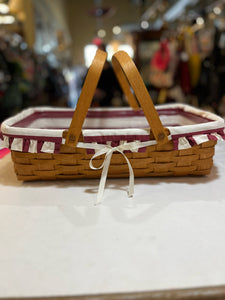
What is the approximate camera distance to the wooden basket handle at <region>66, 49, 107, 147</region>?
49cm

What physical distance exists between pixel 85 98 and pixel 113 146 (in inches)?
4.8

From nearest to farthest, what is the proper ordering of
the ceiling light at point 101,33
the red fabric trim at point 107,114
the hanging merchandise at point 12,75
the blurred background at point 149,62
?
the red fabric trim at point 107,114, the hanging merchandise at point 12,75, the blurred background at point 149,62, the ceiling light at point 101,33

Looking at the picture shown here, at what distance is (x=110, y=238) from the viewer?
39 cm

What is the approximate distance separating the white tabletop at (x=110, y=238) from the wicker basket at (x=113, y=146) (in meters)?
0.04

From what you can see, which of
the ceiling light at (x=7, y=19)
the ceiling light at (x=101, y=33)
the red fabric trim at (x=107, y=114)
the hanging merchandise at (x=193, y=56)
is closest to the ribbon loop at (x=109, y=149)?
the red fabric trim at (x=107, y=114)

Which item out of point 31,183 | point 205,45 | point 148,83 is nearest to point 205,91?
point 205,45

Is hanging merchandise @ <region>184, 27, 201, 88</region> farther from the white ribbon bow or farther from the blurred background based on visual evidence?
the white ribbon bow

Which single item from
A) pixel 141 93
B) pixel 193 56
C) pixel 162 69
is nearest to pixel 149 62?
pixel 162 69

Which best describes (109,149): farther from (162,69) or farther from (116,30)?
(116,30)

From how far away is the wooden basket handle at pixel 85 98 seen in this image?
0.49 meters

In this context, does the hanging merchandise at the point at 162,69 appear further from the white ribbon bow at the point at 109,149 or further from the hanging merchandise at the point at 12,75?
the white ribbon bow at the point at 109,149

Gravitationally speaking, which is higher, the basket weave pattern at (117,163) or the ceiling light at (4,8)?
the ceiling light at (4,8)

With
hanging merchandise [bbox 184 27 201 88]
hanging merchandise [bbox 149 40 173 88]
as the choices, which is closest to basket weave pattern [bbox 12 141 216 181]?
hanging merchandise [bbox 184 27 201 88]

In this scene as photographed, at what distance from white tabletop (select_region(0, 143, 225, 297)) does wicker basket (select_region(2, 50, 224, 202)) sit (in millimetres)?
38
